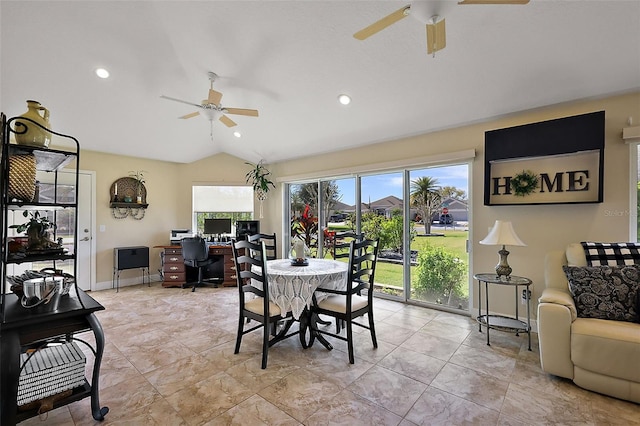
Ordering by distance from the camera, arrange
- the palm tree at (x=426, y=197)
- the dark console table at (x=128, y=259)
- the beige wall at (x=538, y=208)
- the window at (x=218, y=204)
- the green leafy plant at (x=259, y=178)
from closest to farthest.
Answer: the beige wall at (x=538, y=208) < the palm tree at (x=426, y=197) < the dark console table at (x=128, y=259) < the green leafy plant at (x=259, y=178) < the window at (x=218, y=204)

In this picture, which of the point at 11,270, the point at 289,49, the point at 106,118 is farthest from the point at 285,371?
the point at 11,270

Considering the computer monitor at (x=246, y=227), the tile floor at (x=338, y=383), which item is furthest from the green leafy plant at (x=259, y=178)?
the tile floor at (x=338, y=383)

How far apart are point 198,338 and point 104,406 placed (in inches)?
43.9

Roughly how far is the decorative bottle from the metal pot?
829 mm

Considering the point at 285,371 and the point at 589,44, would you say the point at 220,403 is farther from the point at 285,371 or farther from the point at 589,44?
the point at 589,44

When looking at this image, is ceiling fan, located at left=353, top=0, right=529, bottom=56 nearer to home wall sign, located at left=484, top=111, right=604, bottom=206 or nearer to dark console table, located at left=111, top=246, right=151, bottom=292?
home wall sign, located at left=484, top=111, right=604, bottom=206

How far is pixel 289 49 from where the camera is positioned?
294 cm

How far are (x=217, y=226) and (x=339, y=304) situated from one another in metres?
3.90

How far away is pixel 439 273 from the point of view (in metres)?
4.10

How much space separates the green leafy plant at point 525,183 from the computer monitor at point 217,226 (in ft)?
16.1

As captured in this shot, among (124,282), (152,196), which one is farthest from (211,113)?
(124,282)

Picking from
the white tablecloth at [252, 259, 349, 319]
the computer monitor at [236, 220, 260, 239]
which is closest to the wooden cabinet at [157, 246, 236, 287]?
the computer monitor at [236, 220, 260, 239]

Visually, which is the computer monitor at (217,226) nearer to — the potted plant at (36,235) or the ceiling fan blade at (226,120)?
the ceiling fan blade at (226,120)

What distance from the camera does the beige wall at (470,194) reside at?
2.86 metres
